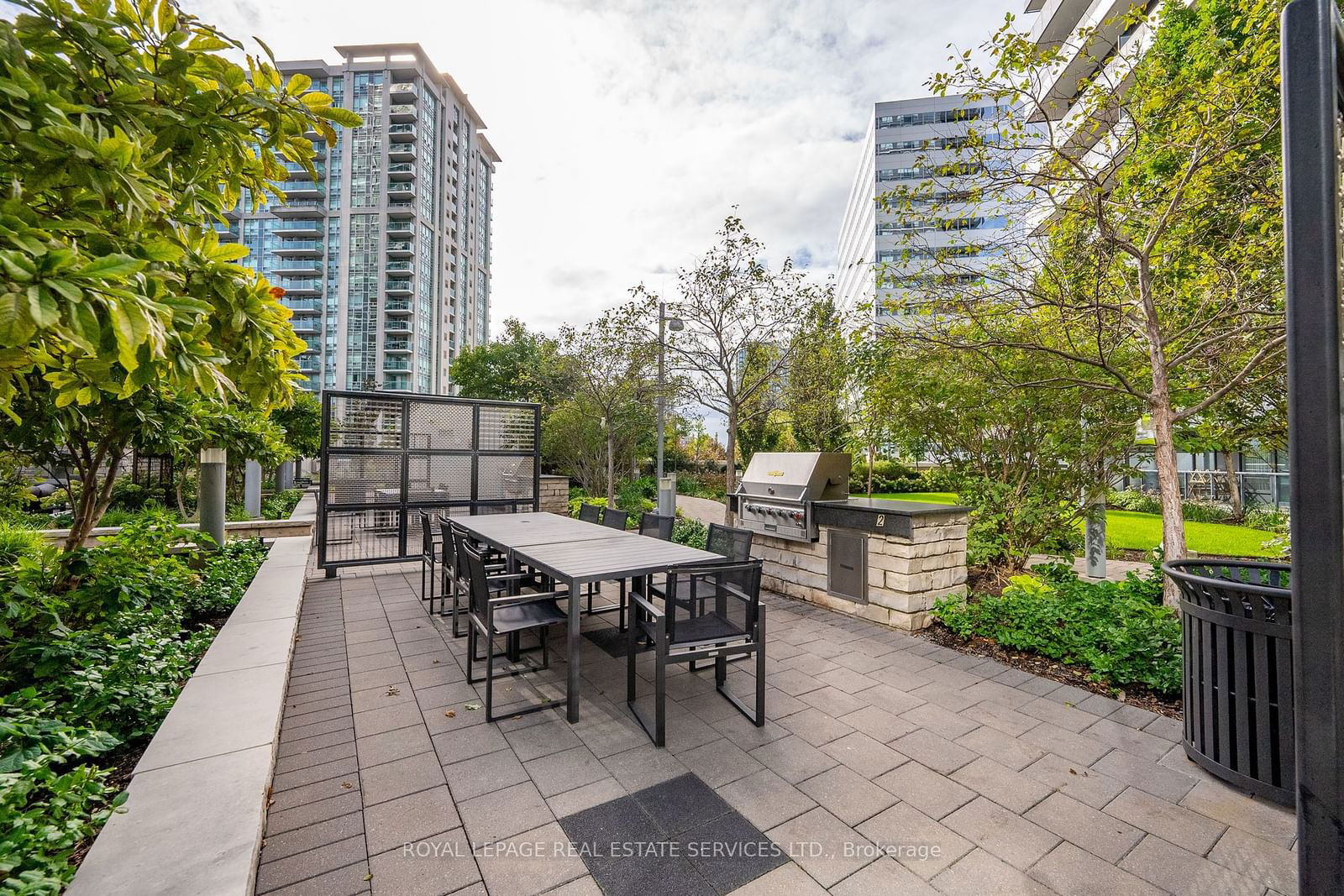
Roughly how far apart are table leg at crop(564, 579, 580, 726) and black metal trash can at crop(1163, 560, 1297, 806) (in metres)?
2.93

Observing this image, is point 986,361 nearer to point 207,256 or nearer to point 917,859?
point 917,859

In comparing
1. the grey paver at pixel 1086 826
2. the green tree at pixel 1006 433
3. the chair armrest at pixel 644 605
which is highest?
the green tree at pixel 1006 433

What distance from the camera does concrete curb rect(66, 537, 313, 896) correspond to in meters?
1.53

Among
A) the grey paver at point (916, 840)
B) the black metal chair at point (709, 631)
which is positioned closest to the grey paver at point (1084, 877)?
the grey paver at point (916, 840)

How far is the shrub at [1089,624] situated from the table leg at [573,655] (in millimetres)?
3185

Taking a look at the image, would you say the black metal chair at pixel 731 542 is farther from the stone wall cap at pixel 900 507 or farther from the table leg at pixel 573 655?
the stone wall cap at pixel 900 507

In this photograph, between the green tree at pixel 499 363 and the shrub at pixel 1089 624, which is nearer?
the shrub at pixel 1089 624

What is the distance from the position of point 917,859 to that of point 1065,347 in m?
5.17

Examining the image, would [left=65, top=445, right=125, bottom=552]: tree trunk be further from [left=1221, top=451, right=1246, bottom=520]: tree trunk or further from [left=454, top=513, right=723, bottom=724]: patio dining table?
[left=1221, top=451, right=1246, bottom=520]: tree trunk

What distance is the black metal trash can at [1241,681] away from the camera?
7.80 feet

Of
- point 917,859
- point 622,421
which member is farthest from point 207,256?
point 622,421

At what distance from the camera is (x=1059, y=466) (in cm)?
586

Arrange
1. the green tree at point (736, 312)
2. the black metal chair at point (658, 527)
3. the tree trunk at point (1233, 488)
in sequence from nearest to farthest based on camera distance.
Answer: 1. the black metal chair at point (658, 527)
2. the green tree at point (736, 312)
3. the tree trunk at point (1233, 488)

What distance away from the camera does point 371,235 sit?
5478 centimetres
